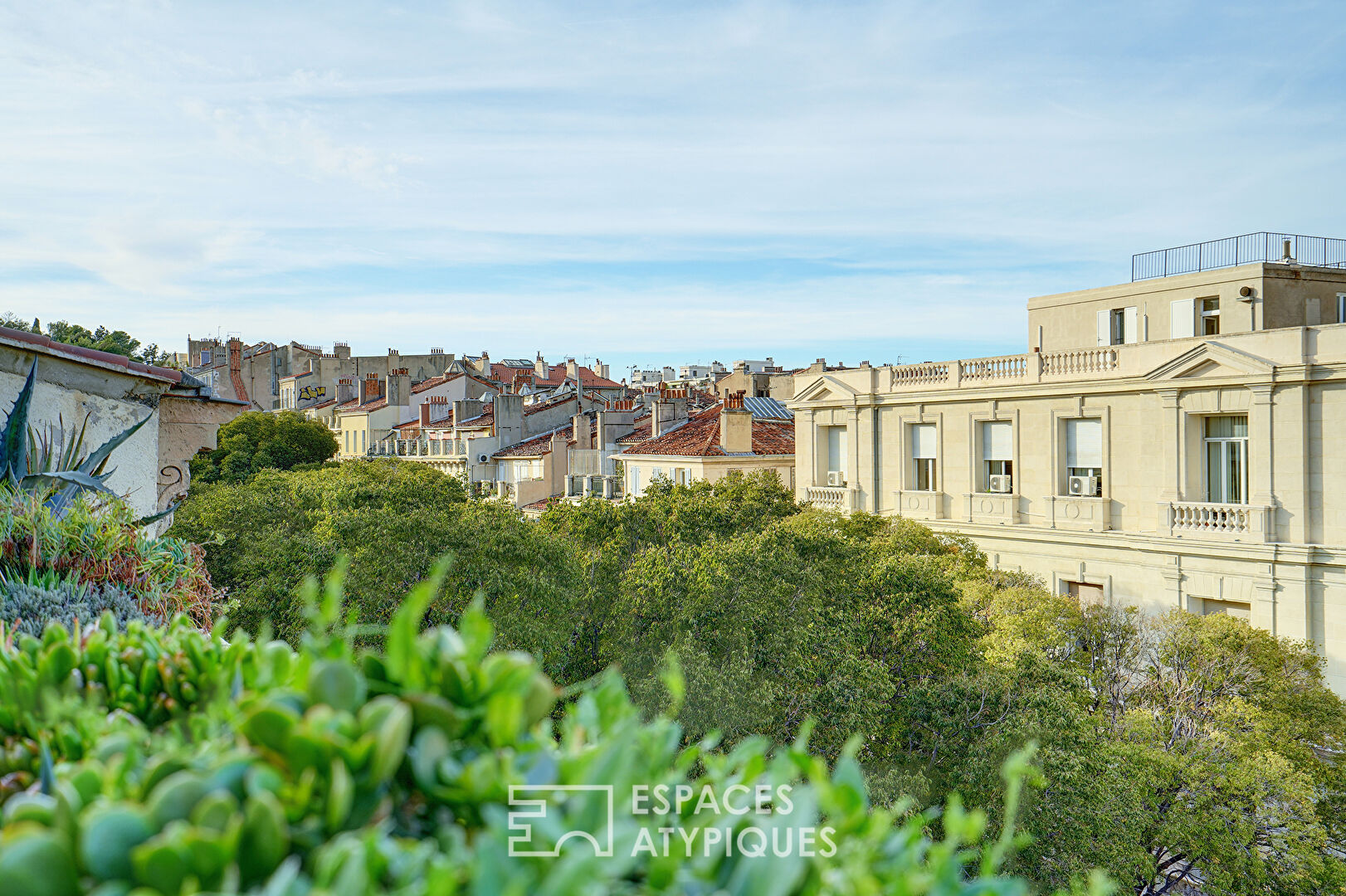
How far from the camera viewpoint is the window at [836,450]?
114ft

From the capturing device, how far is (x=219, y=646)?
3.10 m

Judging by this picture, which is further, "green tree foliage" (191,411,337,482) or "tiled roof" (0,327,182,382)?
Result: "green tree foliage" (191,411,337,482)

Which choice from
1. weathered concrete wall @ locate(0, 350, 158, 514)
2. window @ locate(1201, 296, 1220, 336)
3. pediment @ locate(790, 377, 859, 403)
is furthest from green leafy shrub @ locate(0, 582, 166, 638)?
window @ locate(1201, 296, 1220, 336)

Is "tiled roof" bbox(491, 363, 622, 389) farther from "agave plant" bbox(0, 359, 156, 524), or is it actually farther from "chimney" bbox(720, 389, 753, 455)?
"agave plant" bbox(0, 359, 156, 524)

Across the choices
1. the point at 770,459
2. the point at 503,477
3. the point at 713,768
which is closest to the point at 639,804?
the point at 713,768

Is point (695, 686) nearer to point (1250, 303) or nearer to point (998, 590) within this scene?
point (998, 590)

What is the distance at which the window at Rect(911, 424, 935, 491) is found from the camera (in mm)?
31844

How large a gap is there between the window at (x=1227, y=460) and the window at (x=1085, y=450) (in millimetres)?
2828

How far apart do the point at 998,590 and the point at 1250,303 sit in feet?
42.2

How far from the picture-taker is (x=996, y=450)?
30.1m

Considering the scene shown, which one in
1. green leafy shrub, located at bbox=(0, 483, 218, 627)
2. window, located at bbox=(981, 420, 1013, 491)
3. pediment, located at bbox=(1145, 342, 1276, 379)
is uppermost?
pediment, located at bbox=(1145, 342, 1276, 379)

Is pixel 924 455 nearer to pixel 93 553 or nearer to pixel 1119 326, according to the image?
pixel 1119 326

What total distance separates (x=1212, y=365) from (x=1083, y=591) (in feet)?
22.3

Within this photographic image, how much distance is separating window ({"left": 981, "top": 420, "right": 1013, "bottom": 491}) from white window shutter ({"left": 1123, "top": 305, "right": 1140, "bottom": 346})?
213 inches
